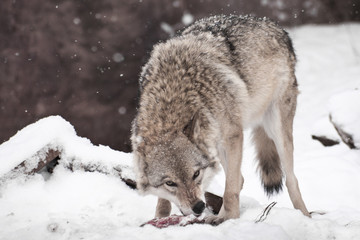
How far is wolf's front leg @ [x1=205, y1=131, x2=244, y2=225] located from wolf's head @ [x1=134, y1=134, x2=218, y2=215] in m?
0.38

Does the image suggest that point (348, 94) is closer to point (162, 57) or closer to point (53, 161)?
point (162, 57)

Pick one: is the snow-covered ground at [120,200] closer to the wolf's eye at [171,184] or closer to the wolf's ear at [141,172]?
the wolf's ear at [141,172]

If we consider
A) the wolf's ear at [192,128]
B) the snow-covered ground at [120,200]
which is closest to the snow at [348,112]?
the snow-covered ground at [120,200]

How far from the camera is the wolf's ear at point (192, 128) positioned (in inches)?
111

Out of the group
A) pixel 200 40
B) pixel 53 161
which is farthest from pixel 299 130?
pixel 53 161

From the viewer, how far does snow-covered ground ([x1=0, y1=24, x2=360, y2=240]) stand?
2197 mm

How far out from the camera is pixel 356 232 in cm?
220

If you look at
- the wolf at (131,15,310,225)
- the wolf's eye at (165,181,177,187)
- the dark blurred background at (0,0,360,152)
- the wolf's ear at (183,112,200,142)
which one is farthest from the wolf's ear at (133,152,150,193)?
the dark blurred background at (0,0,360,152)

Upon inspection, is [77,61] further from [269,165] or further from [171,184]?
[171,184]

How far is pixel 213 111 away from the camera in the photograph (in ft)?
10.2

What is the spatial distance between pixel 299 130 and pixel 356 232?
16.3ft

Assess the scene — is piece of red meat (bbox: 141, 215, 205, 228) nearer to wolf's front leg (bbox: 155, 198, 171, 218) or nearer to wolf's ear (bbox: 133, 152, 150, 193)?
wolf's ear (bbox: 133, 152, 150, 193)

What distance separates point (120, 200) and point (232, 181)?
0.97 m

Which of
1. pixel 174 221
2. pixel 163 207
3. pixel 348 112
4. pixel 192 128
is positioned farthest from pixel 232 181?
pixel 348 112
